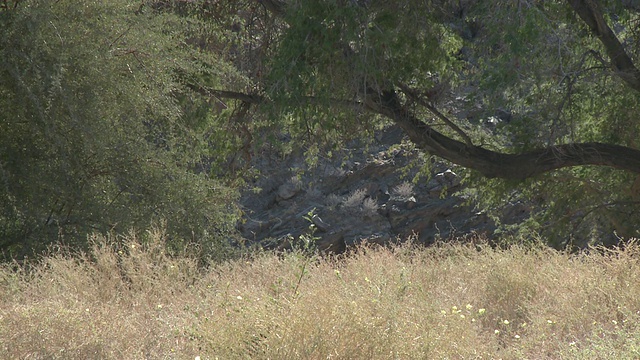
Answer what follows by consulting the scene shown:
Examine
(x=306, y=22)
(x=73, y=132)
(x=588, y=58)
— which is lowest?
(x=73, y=132)

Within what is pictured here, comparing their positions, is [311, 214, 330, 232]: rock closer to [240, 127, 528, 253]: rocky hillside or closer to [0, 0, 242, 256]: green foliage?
[240, 127, 528, 253]: rocky hillside

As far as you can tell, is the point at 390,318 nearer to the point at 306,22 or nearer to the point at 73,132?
the point at 306,22

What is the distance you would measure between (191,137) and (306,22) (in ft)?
10.9

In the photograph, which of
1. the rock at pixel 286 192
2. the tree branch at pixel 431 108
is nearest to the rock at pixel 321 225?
the rock at pixel 286 192

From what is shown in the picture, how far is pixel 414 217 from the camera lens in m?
28.7

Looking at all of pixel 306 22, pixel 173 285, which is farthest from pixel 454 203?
pixel 173 285

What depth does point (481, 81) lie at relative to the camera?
9.14 metres

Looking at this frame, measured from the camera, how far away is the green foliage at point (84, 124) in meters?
8.45

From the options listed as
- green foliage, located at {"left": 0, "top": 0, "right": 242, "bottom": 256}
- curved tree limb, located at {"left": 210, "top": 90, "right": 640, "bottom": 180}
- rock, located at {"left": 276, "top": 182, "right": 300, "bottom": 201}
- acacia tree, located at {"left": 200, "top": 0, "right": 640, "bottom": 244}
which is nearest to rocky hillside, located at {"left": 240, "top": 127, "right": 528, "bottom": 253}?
rock, located at {"left": 276, "top": 182, "right": 300, "bottom": 201}

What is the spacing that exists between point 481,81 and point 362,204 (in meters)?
20.1

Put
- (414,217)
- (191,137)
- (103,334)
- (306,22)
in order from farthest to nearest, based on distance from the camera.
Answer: (414,217) < (191,137) < (306,22) < (103,334)

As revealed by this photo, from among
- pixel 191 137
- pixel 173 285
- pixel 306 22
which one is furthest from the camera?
pixel 191 137

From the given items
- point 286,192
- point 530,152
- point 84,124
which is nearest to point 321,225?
point 286,192

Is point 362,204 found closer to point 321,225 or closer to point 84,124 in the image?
point 321,225
